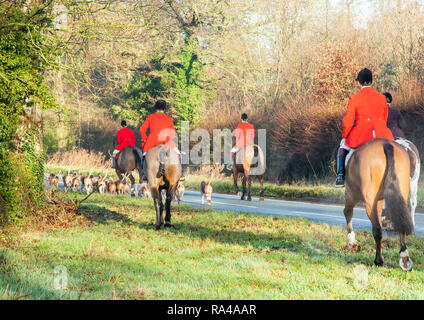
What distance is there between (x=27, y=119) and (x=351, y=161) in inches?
255

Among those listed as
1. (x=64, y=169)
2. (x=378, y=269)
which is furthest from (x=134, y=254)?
(x=64, y=169)

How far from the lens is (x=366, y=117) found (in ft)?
26.3

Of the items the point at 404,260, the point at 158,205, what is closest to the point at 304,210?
the point at 158,205

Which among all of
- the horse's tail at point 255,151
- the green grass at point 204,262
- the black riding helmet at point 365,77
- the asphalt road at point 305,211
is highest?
the black riding helmet at point 365,77

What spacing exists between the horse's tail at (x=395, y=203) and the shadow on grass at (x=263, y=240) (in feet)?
2.56

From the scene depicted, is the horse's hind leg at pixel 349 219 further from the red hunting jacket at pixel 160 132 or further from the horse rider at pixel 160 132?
the red hunting jacket at pixel 160 132

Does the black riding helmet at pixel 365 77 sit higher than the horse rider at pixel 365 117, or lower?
higher

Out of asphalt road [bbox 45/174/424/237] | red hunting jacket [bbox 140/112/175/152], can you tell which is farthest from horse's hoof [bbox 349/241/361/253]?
red hunting jacket [bbox 140/112/175/152]

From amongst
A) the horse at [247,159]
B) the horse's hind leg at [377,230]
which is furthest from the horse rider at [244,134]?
the horse's hind leg at [377,230]

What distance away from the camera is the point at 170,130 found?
1079cm

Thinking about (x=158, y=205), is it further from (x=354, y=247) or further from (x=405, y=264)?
(x=405, y=264)

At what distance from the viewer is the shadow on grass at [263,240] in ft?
25.1

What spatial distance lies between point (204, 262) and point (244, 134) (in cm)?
1000
